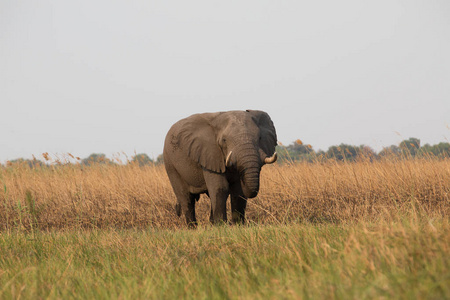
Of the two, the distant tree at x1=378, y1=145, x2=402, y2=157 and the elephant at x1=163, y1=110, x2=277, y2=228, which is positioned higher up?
the elephant at x1=163, y1=110, x2=277, y2=228

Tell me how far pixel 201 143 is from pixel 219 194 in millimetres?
811

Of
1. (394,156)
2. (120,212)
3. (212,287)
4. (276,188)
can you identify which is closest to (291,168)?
(276,188)

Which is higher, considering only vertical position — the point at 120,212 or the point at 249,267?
the point at 249,267

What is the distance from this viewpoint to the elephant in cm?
618

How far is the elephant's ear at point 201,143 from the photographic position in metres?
6.62

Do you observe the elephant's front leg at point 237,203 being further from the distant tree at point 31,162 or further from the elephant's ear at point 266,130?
the distant tree at point 31,162

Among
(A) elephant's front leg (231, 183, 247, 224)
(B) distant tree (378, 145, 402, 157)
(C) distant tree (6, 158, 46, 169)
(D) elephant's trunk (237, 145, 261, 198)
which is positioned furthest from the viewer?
(C) distant tree (6, 158, 46, 169)

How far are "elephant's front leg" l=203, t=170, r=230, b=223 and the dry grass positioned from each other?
1.22 meters

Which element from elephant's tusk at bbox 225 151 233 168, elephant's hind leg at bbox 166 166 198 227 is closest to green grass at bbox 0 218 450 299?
elephant's tusk at bbox 225 151 233 168

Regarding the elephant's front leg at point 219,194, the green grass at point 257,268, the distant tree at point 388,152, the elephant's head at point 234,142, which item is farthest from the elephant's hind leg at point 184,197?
the distant tree at point 388,152

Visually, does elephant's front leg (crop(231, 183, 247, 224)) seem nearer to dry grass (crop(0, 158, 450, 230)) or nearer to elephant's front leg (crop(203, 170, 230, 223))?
elephant's front leg (crop(203, 170, 230, 223))

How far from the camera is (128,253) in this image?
430cm

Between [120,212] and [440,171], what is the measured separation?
19.2 feet

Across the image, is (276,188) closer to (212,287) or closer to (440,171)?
(440,171)
